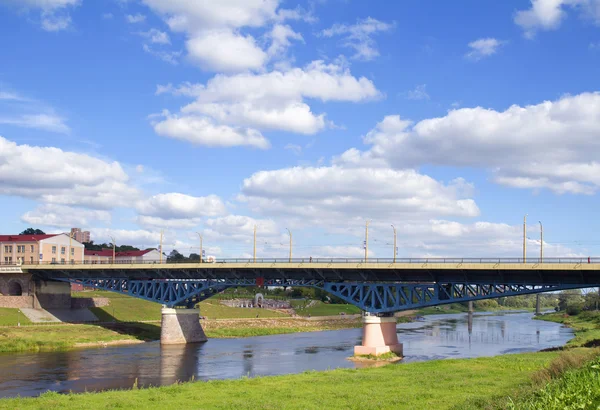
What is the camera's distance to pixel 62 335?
78938 mm

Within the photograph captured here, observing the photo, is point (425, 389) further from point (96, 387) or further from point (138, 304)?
point (138, 304)

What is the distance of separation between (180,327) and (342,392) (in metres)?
55.3

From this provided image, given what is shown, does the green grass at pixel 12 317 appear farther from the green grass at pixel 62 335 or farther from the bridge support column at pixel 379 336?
the bridge support column at pixel 379 336

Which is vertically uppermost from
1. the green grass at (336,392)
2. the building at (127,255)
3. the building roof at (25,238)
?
the building roof at (25,238)

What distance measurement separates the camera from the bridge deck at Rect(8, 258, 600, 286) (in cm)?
5919

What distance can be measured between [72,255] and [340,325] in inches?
2298

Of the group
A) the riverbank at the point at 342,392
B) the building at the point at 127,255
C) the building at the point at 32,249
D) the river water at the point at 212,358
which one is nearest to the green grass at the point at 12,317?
the river water at the point at 212,358

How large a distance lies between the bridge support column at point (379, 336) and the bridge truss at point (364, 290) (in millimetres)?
1697

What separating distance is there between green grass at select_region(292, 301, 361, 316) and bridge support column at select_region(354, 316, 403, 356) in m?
63.2

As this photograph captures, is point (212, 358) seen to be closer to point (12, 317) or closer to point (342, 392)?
point (342, 392)

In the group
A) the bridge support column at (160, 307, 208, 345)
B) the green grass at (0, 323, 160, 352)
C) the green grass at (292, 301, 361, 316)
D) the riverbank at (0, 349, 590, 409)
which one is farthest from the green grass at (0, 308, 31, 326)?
the green grass at (292, 301, 361, 316)

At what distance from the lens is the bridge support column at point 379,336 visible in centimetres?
6612

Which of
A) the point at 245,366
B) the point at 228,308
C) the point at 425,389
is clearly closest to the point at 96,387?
the point at 245,366

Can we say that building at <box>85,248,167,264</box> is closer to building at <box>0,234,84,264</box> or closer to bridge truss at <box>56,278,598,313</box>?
building at <box>0,234,84,264</box>
